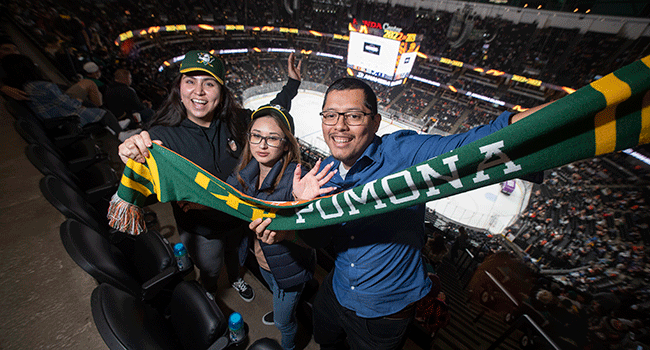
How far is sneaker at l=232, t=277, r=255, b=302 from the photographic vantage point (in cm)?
240

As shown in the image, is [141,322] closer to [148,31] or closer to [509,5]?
[148,31]

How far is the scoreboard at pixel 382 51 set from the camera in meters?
15.7

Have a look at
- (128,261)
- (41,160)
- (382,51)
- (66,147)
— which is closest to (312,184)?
(128,261)

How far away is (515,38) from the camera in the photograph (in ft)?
68.0

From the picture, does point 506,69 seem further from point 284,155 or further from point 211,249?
point 211,249

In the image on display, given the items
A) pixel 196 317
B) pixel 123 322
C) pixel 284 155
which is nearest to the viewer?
pixel 123 322

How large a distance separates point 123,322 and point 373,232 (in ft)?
→ 4.06

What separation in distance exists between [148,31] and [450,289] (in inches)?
1031

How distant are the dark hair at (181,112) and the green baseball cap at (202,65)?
11 cm

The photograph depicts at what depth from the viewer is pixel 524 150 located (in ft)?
2.53

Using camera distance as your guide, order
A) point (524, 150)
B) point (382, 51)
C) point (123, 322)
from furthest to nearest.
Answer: point (382, 51) < point (123, 322) < point (524, 150)

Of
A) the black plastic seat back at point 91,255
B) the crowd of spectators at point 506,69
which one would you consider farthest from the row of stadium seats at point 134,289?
the crowd of spectators at point 506,69

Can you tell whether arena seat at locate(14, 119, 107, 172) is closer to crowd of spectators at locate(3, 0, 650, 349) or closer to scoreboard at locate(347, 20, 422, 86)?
crowd of spectators at locate(3, 0, 650, 349)

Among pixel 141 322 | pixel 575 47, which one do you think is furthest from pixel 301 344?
pixel 575 47
